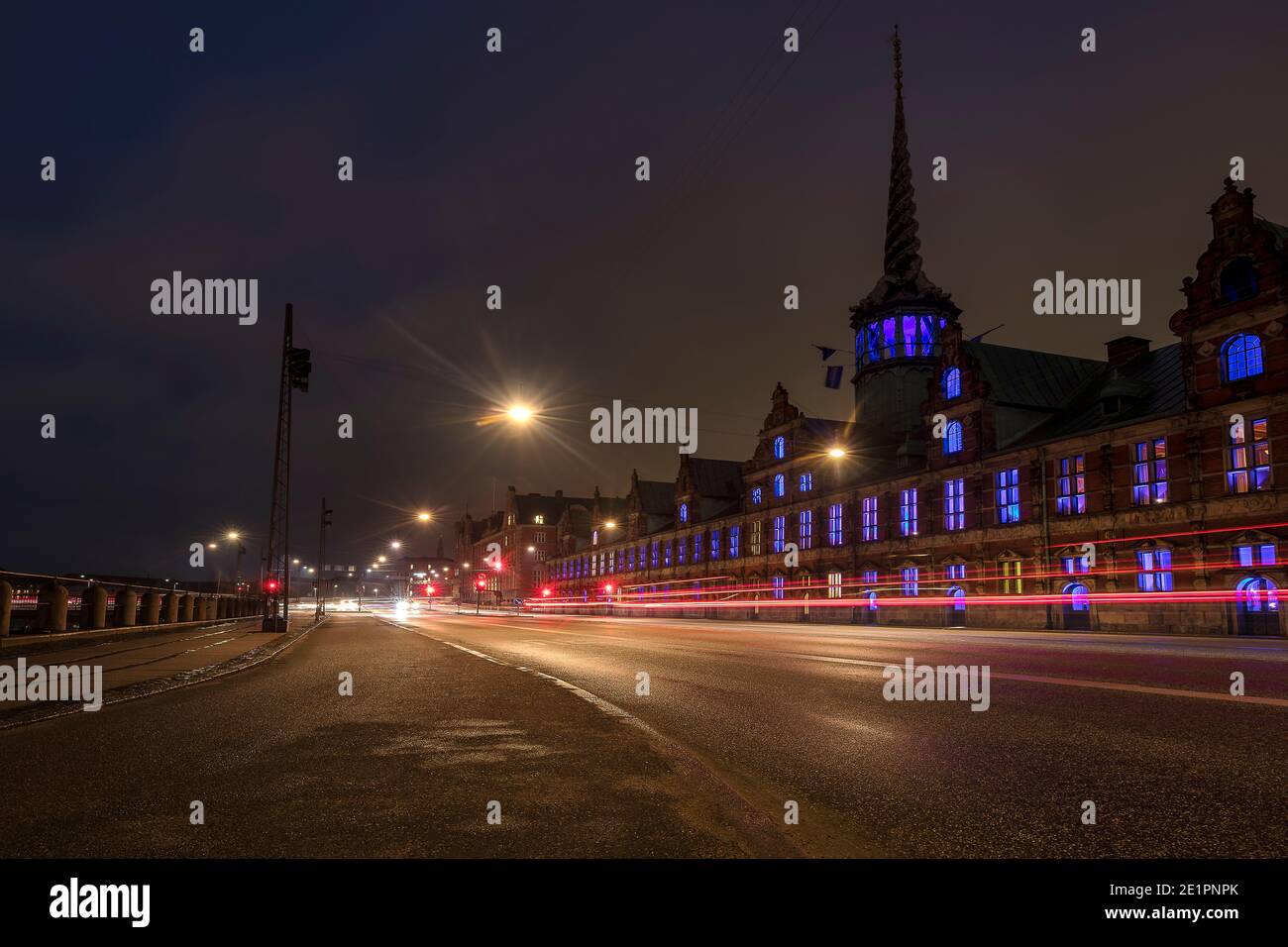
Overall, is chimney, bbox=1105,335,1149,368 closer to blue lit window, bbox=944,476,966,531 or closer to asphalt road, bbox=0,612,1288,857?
blue lit window, bbox=944,476,966,531

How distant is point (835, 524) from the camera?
56906mm

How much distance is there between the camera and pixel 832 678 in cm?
1166

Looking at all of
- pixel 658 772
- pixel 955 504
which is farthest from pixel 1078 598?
pixel 658 772

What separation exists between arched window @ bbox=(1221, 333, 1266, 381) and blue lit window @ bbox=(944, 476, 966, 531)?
13.7 metres

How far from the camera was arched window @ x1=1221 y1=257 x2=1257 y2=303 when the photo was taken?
33.6 m

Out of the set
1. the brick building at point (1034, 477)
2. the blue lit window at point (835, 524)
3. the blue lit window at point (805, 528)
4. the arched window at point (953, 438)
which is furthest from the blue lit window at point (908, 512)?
the blue lit window at point (805, 528)

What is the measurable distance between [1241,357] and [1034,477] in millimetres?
10055

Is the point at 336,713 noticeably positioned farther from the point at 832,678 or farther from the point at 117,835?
the point at 832,678

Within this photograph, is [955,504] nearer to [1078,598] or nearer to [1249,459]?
[1078,598]

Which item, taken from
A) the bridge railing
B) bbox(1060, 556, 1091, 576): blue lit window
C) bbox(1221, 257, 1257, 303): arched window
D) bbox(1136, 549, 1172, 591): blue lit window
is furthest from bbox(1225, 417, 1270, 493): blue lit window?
the bridge railing

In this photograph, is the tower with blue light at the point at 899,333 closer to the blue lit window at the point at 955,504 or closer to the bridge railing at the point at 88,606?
the blue lit window at the point at 955,504

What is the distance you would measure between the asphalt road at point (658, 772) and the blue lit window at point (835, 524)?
45.5 meters

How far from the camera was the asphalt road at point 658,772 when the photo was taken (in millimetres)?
4051
